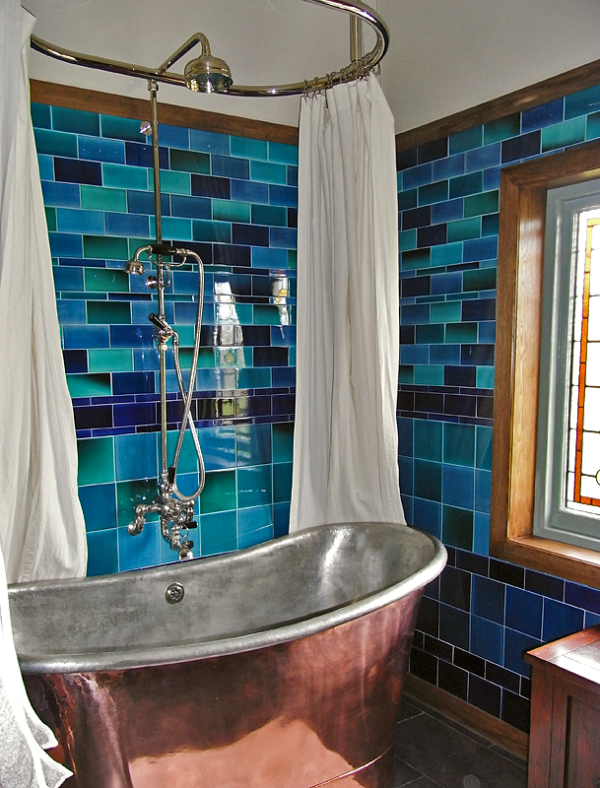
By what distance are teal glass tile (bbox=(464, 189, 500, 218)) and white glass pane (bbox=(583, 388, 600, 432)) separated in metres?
0.73

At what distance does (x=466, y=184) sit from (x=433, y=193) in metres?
0.18

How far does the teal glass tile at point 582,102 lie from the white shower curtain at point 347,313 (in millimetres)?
599

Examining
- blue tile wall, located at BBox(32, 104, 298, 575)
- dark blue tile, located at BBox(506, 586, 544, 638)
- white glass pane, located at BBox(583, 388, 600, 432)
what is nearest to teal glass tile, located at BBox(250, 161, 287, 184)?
blue tile wall, located at BBox(32, 104, 298, 575)

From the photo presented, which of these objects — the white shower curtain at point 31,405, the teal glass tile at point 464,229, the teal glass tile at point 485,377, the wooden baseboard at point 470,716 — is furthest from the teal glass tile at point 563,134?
the wooden baseboard at point 470,716

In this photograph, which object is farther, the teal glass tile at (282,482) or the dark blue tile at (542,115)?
the teal glass tile at (282,482)

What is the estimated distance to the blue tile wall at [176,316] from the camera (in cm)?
234

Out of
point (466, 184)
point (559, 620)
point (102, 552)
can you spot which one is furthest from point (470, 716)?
point (466, 184)

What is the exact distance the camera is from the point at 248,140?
267 centimetres

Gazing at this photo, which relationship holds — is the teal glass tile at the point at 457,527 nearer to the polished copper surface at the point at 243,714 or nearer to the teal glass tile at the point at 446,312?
the polished copper surface at the point at 243,714

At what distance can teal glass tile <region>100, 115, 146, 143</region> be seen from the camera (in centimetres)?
236

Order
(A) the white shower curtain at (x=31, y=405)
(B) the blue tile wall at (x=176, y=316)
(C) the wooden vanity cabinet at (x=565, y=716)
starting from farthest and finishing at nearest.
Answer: (B) the blue tile wall at (x=176, y=316) < (A) the white shower curtain at (x=31, y=405) < (C) the wooden vanity cabinet at (x=565, y=716)

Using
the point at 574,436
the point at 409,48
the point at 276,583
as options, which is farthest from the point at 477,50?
the point at 276,583

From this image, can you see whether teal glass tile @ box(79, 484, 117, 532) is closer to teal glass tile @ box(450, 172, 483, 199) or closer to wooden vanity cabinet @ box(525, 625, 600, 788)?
wooden vanity cabinet @ box(525, 625, 600, 788)

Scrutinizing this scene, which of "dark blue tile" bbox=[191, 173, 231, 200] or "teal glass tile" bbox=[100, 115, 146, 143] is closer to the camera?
"teal glass tile" bbox=[100, 115, 146, 143]
